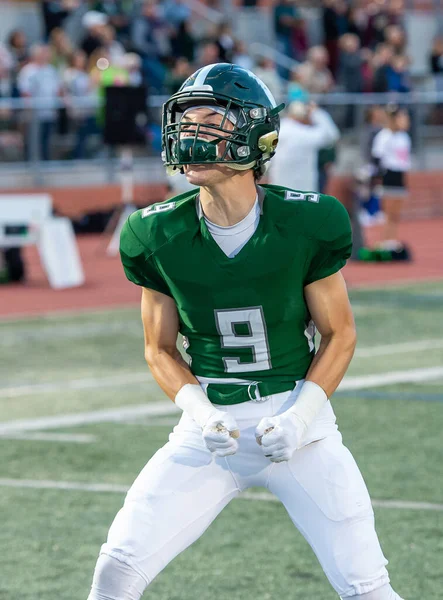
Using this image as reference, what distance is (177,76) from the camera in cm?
1983

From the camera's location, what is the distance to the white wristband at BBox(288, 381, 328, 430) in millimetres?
3822

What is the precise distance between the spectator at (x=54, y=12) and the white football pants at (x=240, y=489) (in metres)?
17.5

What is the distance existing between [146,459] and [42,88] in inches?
474

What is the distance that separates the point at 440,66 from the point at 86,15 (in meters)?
8.08

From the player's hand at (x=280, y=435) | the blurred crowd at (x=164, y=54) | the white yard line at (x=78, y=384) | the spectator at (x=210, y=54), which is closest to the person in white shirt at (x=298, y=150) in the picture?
the blurred crowd at (x=164, y=54)

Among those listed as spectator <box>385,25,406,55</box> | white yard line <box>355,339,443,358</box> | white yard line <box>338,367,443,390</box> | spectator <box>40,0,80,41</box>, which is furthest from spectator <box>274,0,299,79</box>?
white yard line <box>338,367,443,390</box>

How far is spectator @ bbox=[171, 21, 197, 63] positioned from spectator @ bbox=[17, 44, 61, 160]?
3402mm

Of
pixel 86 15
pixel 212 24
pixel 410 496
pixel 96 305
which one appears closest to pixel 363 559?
pixel 410 496

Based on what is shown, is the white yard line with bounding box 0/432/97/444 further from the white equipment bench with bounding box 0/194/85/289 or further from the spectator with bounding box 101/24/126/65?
the spectator with bounding box 101/24/126/65

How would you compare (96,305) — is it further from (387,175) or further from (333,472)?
(333,472)

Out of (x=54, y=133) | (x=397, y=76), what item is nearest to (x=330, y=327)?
(x=54, y=133)

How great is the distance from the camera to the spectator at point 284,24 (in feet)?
79.7

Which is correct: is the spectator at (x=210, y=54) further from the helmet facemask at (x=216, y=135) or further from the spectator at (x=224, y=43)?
the helmet facemask at (x=216, y=135)

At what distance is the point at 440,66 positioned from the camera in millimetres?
25312
